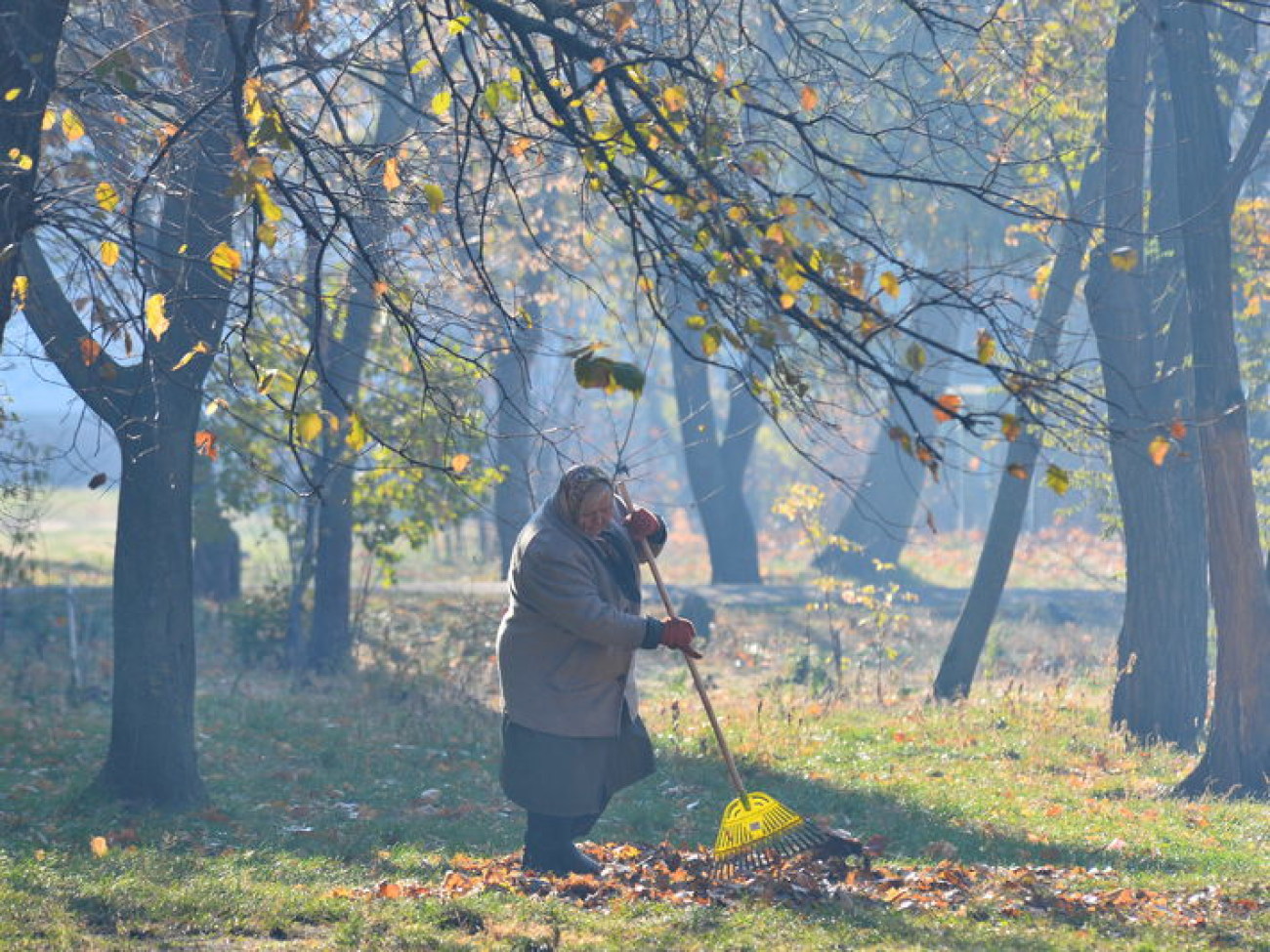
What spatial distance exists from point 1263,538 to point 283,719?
9.85 meters

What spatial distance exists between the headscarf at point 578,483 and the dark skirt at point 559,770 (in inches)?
44.2

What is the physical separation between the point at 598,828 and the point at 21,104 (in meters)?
5.45

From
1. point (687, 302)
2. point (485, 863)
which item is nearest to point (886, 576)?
point (687, 302)

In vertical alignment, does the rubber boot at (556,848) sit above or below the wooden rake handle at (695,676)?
below

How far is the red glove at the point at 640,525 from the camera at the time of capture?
784 centimetres

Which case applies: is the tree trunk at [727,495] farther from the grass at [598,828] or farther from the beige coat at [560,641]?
the beige coat at [560,641]

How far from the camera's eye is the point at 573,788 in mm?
7426

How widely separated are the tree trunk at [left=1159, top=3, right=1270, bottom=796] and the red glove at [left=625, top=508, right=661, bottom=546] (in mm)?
4860

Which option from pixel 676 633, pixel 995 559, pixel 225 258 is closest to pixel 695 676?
pixel 676 633

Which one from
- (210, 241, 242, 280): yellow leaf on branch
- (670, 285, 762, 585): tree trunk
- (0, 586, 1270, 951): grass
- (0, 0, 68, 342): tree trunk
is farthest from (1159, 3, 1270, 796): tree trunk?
(670, 285, 762, 585): tree trunk

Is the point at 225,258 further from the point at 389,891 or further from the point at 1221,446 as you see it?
the point at 1221,446

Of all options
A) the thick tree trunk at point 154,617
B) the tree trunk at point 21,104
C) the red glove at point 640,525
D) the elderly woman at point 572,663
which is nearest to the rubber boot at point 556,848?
the elderly woman at point 572,663

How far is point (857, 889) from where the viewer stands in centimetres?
712

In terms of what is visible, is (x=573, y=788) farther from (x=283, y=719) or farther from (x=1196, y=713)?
(x=1196, y=713)
